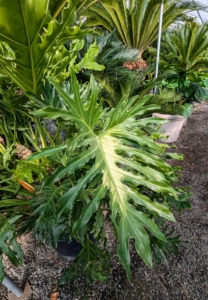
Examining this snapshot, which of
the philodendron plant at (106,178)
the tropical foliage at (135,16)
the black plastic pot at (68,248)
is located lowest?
the black plastic pot at (68,248)

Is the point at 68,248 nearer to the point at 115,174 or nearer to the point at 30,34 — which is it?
the point at 115,174

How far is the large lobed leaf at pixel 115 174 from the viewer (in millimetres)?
656

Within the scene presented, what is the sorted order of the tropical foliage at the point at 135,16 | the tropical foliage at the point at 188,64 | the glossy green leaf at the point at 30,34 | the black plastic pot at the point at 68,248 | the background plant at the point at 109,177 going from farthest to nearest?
the tropical foliage at the point at 135,16, the tropical foliage at the point at 188,64, the black plastic pot at the point at 68,248, the background plant at the point at 109,177, the glossy green leaf at the point at 30,34

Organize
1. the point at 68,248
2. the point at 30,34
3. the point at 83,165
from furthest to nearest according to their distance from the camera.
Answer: the point at 68,248
the point at 83,165
the point at 30,34

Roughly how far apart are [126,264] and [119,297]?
753mm

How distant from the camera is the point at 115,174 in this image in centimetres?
76

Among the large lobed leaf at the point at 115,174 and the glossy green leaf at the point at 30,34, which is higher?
the glossy green leaf at the point at 30,34

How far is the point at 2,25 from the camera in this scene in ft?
1.91

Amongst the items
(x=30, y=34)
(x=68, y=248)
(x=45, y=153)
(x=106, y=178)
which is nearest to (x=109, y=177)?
(x=106, y=178)

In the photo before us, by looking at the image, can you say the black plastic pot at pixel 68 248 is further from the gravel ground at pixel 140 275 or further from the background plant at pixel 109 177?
the background plant at pixel 109 177

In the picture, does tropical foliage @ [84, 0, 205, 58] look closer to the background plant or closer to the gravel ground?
the background plant

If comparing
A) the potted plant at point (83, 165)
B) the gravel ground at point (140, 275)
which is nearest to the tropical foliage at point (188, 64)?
the gravel ground at point (140, 275)

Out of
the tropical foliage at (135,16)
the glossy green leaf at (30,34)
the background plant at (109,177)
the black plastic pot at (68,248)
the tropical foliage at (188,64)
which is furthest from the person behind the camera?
the tropical foliage at (135,16)

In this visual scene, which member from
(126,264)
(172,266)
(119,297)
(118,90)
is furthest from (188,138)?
(126,264)
